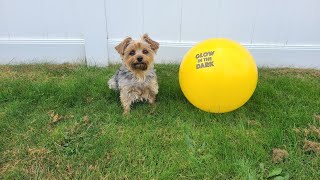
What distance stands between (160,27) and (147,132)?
2.20 metres

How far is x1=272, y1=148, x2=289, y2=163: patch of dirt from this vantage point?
3439 mm

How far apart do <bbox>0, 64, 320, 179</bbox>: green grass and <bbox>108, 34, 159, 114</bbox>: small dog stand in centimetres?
19

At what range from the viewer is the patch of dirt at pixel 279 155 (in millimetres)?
3439

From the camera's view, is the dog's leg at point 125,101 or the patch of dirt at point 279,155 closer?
the patch of dirt at point 279,155

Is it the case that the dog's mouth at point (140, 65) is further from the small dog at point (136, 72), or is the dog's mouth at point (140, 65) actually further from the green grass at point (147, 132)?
the green grass at point (147, 132)

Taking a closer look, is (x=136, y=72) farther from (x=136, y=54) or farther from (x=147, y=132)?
(x=147, y=132)

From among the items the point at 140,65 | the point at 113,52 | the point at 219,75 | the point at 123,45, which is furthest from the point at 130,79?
the point at 113,52

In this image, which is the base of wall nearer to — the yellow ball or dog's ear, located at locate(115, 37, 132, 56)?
dog's ear, located at locate(115, 37, 132, 56)

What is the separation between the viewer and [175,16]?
5.46m

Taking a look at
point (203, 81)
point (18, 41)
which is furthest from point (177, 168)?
point (18, 41)

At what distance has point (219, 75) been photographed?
12.1 ft

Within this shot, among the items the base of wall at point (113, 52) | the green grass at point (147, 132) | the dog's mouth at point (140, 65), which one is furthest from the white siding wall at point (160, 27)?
the dog's mouth at point (140, 65)

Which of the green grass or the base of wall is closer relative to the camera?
the green grass

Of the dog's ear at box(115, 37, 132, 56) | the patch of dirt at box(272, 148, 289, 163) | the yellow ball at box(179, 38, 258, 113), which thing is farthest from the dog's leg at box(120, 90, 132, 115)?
the patch of dirt at box(272, 148, 289, 163)
